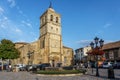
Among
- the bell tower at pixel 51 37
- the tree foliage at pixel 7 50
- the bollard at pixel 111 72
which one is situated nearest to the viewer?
the bollard at pixel 111 72

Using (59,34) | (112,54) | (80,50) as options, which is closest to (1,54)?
(59,34)

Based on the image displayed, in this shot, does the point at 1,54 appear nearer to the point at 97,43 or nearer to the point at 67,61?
the point at 67,61

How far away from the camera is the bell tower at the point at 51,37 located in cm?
6856

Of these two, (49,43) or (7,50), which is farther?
(49,43)

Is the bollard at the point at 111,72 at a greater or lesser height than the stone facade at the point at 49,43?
lesser

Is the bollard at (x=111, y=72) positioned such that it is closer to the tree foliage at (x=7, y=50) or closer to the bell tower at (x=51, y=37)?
the tree foliage at (x=7, y=50)

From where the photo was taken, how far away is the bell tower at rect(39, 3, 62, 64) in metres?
68.6

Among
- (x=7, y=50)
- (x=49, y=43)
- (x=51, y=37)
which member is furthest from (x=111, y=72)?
(x=51, y=37)

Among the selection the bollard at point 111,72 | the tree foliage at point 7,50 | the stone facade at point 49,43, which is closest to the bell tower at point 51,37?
the stone facade at point 49,43

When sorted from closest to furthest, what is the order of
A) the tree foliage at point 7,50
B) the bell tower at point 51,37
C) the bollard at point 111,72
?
the bollard at point 111,72 < the tree foliage at point 7,50 < the bell tower at point 51,37

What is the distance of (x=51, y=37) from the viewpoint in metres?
69.9

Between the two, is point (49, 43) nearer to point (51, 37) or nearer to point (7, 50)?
point (51, 37)

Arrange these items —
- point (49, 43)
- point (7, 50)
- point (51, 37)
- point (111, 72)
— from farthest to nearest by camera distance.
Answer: point (51, 37) → point (49, 43) → point (7, 50) → point (111, 72)

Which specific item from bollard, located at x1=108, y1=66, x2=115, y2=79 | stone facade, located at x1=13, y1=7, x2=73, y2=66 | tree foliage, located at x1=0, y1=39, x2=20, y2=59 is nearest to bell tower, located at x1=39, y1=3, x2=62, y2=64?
stone facade, located at x1=13, y1=7, x2=73, y2=66
